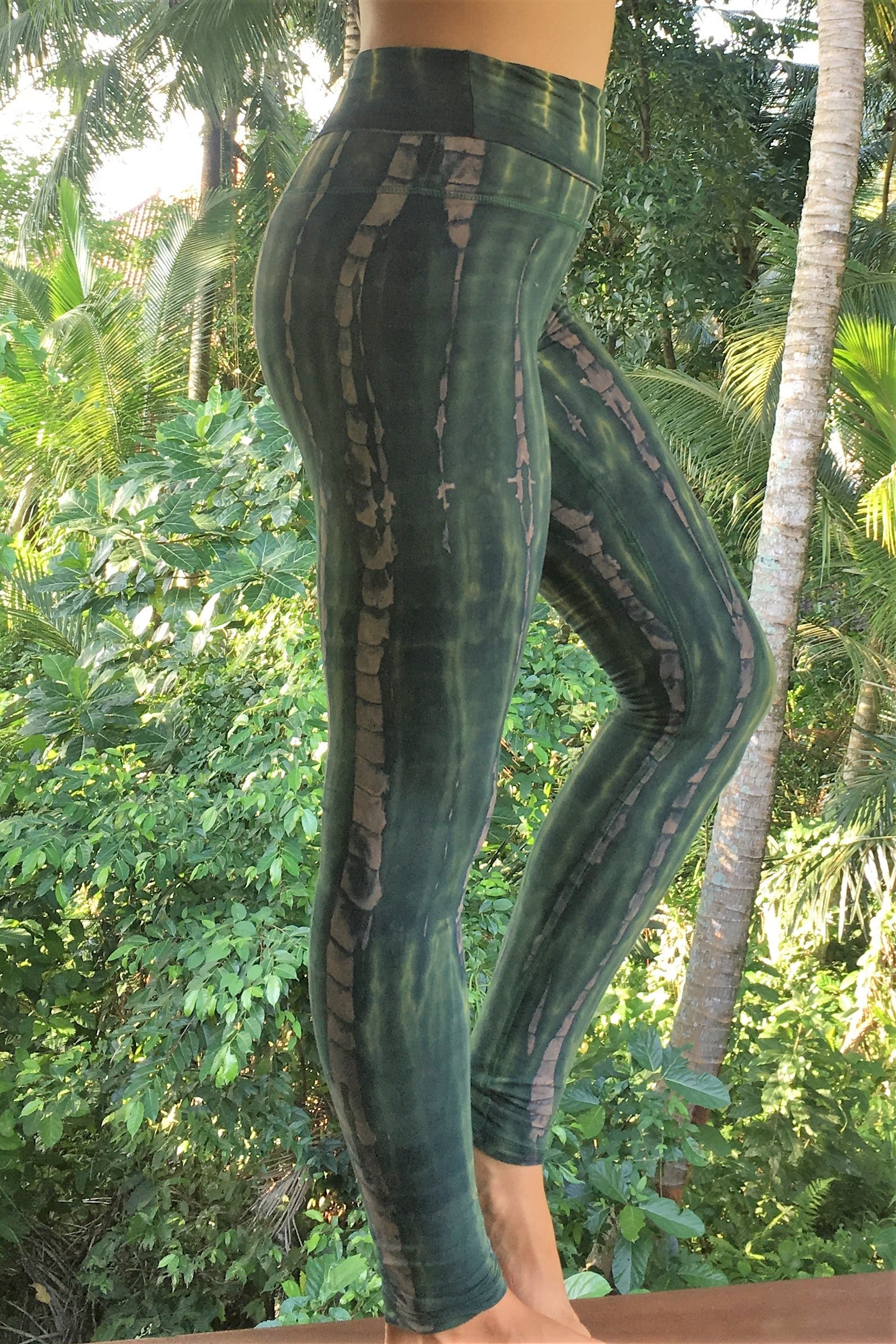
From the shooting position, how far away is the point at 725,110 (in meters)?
5.19

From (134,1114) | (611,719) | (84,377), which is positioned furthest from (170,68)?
(611,719)

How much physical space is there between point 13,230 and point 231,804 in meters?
9.18

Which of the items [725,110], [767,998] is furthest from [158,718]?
[725,110]

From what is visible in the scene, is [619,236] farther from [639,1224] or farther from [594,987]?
[594,987]

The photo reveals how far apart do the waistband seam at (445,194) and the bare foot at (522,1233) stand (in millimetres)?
534

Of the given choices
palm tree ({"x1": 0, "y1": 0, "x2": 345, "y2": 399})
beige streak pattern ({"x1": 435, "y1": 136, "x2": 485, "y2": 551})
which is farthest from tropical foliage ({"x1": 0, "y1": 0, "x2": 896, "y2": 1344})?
palm tree ({"x1": 0, "y1": 0, "x2": 345, "y2": 399})

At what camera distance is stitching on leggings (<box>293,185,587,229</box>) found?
0.49 metres

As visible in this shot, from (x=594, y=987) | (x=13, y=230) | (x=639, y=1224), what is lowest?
(x=639, y=1224)

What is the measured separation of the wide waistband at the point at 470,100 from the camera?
501 mm

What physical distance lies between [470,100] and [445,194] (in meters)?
0.05

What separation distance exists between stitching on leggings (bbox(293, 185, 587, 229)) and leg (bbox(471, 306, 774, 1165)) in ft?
0.37

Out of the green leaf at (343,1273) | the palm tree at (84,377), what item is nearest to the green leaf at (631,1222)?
the green leaf at (343,1273)

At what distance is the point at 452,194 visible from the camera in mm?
495

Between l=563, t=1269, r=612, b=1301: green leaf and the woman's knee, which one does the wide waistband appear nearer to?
the woman's knee
